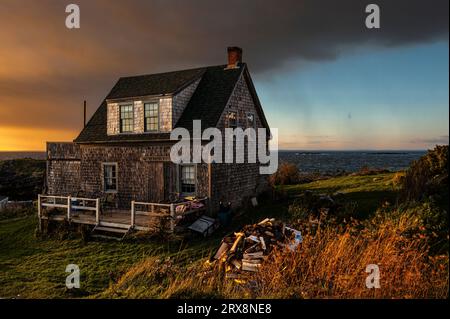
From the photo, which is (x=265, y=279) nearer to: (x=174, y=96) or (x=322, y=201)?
(x=322, y=201)

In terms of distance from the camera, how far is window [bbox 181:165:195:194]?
1873 cm

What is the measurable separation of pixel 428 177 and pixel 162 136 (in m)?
13.4

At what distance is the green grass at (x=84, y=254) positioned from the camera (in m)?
11.2

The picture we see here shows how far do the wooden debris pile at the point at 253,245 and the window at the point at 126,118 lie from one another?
38.9ft

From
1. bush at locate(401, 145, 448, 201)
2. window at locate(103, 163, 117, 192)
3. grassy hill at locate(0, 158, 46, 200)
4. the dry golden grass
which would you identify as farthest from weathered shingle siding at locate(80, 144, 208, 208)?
grassy hill at locate(0, 158, 46, 200)

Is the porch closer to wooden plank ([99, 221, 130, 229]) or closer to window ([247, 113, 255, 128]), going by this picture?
wooden plank ([99, 221, 130, 229])

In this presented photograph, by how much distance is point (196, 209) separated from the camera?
1719 cm

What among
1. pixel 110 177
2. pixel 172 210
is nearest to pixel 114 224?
pixel 172 210

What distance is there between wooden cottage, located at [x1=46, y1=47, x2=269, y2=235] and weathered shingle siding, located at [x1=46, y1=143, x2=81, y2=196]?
0.29 feet

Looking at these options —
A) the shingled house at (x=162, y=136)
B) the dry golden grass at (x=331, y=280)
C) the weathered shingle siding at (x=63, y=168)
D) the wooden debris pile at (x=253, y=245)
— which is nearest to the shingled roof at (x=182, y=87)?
the shingled house at (x=162, y=136)

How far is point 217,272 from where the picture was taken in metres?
10.0

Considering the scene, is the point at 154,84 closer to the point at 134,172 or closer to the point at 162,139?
the point at 162,139
